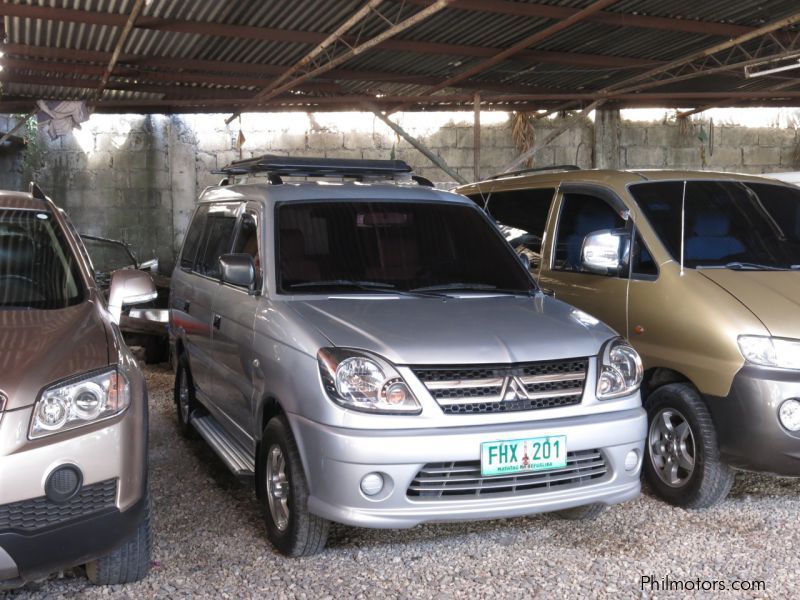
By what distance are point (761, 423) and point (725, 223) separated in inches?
58.1

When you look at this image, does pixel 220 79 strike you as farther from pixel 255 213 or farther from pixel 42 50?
pixel 255 213

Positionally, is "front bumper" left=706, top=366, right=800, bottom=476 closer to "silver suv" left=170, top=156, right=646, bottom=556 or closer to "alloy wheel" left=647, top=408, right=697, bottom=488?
"alloy wheel" left=647, top=408, right=697, bottom=488

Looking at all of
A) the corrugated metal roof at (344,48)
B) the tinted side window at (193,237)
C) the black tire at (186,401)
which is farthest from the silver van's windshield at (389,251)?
the corrugated metal roof at (344,48)

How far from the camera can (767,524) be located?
4074 millimetres

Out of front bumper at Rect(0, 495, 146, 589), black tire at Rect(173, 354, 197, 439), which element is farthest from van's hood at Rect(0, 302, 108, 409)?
black tire at Rect(173, 354, 197, 439)

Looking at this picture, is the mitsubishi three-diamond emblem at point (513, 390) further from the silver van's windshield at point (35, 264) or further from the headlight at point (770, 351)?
the silver van's windshield at point (35, 264)

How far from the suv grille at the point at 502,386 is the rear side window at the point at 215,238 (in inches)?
77.3

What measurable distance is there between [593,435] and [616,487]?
304mm

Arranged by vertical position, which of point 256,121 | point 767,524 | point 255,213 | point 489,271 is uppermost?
point 256,121

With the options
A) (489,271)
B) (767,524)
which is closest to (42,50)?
(489,271)

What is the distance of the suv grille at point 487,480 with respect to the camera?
10.5 feet

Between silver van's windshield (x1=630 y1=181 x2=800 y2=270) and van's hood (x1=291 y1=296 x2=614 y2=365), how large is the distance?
1141mm

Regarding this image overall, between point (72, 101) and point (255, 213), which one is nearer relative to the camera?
point (255, 213)

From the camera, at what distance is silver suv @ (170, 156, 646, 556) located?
316 centimetres
